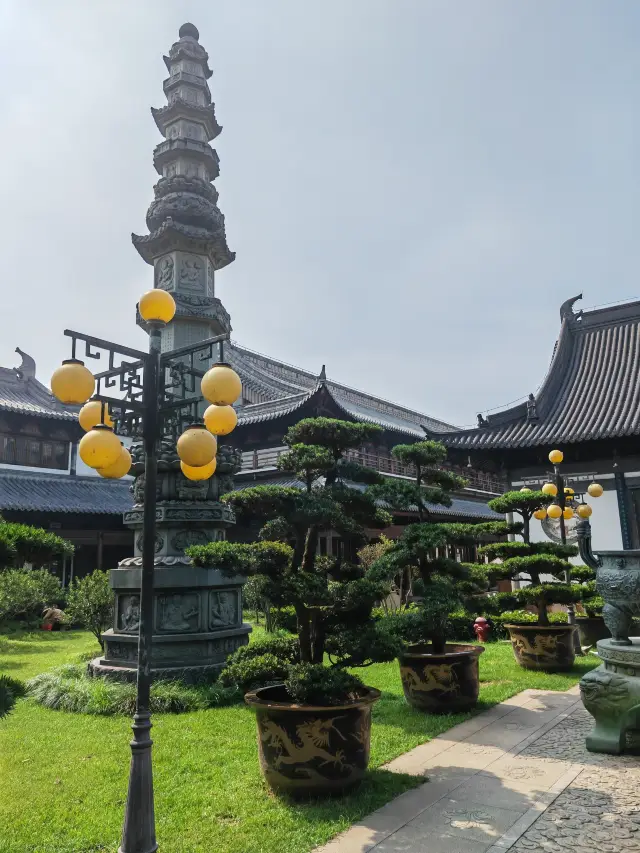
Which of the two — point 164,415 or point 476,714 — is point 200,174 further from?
point 476,714

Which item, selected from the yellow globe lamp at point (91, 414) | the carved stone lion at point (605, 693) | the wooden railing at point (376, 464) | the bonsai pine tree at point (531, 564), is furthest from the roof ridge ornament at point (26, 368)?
the carved stone lion at point (605, 693)

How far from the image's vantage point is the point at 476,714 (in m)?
6.93

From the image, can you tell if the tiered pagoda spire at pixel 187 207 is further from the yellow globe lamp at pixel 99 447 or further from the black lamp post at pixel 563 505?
the yellow globe lamp at pixel 99 447

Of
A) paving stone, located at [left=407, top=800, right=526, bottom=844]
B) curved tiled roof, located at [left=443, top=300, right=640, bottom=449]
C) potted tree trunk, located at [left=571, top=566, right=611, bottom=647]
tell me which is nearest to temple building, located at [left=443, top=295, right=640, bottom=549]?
curved tiled roof, located at [left=443, top=300, right=640, bottom=449]

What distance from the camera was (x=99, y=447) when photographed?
3.77m

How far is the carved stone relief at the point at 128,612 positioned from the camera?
8.59 meters

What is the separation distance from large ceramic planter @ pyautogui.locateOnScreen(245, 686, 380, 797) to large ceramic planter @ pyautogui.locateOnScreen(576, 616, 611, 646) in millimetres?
8317

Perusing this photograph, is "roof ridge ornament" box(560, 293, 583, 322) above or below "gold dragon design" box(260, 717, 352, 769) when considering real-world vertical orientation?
above

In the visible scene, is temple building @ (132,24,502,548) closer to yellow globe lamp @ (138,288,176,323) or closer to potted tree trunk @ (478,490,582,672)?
potted tree trunk @ (478,490,582,672)

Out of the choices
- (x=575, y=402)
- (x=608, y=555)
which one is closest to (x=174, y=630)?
(x=608, y=555)

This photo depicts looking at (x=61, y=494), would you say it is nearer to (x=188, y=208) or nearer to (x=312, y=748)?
(x=188, y=208)

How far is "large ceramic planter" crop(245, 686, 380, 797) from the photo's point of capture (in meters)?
4.34

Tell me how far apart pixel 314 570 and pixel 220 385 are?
2.30m

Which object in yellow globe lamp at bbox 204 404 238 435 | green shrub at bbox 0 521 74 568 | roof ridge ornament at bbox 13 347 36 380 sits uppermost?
roof ridge ornament at bbox 13 347 36 380
